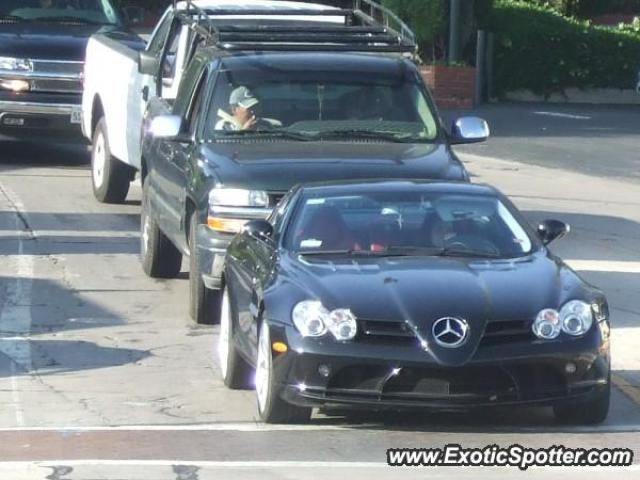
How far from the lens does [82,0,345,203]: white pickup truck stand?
1517 centimetres

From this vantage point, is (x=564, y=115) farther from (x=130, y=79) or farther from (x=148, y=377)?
(x=148, y=377)

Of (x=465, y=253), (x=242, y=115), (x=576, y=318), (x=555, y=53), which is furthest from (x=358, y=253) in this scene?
Result: (x=555, y=53)

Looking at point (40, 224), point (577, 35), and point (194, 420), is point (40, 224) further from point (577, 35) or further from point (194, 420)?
point (577, 35)

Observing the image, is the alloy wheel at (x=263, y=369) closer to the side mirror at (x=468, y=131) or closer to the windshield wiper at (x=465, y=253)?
the windshield wiper at (x=465, y=253)

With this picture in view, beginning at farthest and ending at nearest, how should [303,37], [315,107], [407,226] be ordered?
[303,37]
[315,107]
[407,226]

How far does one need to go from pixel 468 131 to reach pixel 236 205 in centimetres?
224

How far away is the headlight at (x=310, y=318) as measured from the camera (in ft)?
28.5

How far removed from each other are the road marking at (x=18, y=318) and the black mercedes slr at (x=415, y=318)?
1473 millimetres

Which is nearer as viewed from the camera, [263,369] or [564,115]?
[263,369]

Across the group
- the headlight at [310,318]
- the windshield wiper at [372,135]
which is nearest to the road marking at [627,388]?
the headlight at [310,318]

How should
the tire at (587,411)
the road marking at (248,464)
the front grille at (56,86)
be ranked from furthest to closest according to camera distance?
the front grille at (56,86), the tire at (587,411), the road marking at (248,464)

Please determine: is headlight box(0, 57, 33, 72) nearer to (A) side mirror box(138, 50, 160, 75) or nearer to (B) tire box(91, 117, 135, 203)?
(B) tire box(91, 117, 135, 203)

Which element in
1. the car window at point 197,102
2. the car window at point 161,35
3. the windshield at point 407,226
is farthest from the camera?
the car window at point 161,35

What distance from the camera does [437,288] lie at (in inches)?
351
